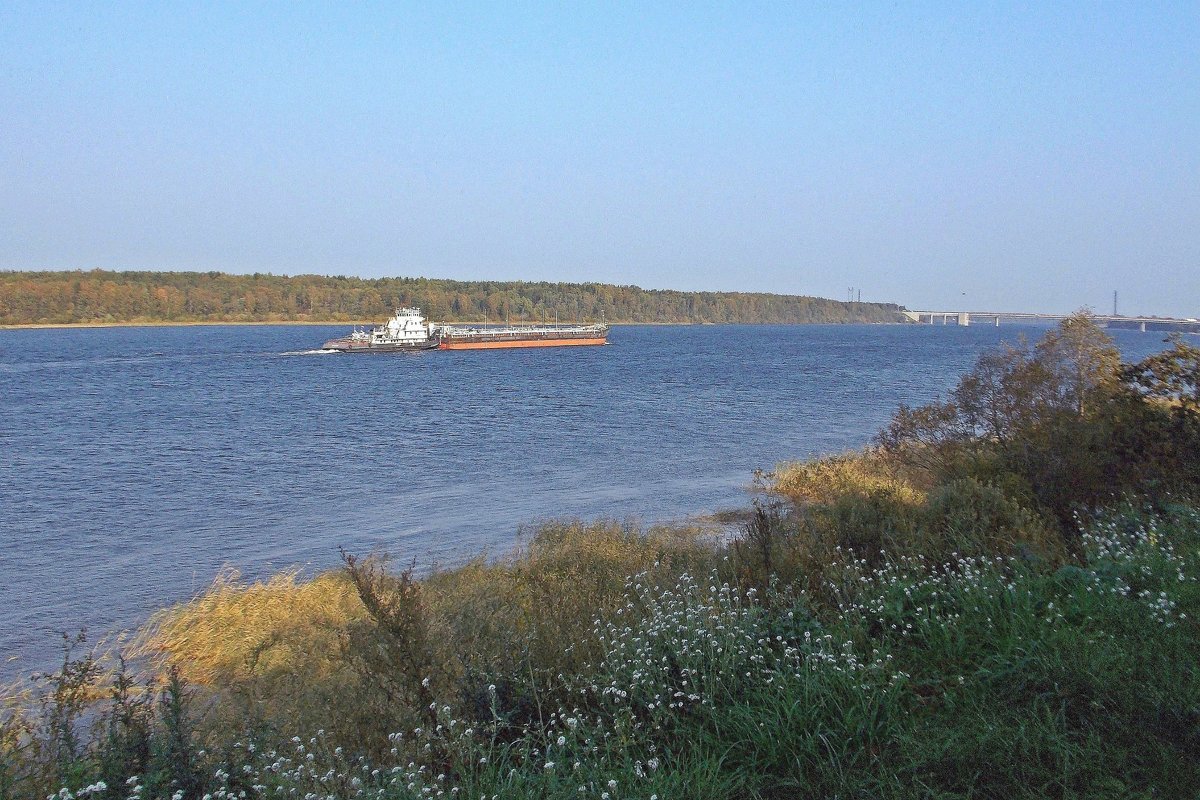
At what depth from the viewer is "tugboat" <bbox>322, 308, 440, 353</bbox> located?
295 ft

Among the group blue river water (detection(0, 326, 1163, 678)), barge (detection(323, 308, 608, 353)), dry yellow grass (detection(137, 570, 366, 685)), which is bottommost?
blue river water (detection(0, 326, 1163, 678))

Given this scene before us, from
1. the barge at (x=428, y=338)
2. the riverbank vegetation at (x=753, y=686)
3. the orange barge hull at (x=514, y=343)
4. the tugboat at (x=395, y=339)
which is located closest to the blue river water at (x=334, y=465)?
the riverbank vegetation at (x=753, y=686)

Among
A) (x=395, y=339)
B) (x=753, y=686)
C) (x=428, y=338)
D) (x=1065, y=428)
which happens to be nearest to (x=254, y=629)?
→ (x=753, y=686)

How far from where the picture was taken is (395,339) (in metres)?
90.9

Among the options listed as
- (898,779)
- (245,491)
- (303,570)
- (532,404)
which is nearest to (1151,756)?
(898,779)

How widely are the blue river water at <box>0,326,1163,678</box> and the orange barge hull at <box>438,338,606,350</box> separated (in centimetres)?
3942

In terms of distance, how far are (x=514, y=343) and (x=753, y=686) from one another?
101374 millimetres

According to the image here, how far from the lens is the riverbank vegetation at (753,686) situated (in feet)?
14.6

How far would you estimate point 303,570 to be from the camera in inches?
571

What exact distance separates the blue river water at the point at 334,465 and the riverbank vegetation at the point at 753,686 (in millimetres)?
5923

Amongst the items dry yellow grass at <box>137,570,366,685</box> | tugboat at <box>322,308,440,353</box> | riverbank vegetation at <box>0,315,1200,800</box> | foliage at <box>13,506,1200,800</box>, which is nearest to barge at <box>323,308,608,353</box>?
tugboat at <box>322,308,440,353</box>

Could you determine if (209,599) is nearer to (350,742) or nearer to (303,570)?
(303,570)

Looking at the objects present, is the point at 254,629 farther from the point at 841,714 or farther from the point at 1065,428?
the point at 1065,428

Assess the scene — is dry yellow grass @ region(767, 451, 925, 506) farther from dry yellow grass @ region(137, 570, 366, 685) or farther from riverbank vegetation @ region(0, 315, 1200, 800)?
dry yellow grass @ region(137, 570, 366, 685)
